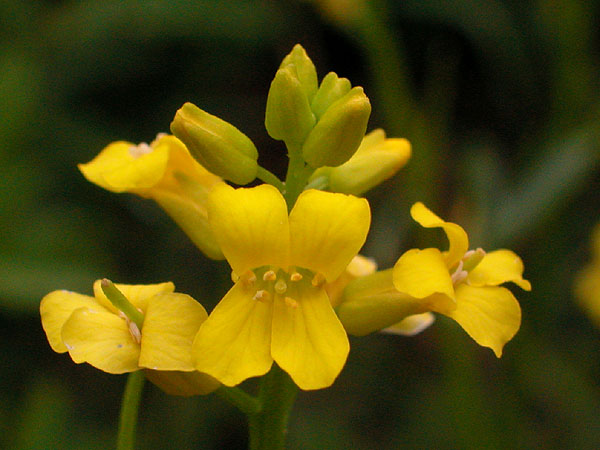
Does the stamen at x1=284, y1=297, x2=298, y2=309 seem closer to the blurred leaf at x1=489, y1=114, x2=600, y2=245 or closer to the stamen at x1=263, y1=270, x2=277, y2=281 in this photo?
the stamen at x1=263, y1=270, x2=277, y2=281

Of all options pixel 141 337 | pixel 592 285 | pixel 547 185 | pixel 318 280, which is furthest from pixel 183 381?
pixel 592 285

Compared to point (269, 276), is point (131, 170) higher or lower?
higher

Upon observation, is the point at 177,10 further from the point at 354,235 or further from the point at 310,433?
the point at 354,235

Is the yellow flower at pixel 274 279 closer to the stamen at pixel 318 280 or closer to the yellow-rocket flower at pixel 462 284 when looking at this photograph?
the stamen at pixel 318 280

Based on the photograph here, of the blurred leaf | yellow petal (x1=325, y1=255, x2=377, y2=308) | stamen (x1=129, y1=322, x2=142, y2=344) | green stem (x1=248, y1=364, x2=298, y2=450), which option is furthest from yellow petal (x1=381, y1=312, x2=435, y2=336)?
the blurred leaf

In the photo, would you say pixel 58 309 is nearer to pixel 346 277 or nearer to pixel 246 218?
pixel 246 218

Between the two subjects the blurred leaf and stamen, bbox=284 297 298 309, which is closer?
stamen, bbox=284 297 298 309

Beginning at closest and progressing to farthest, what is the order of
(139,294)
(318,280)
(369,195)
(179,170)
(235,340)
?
(235,340) < (318,280) < (139,294) < (179,170) < (369,195)

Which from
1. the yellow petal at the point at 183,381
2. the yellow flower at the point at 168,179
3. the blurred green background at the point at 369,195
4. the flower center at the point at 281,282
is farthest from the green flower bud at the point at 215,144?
the blurred green background at the point at 369,195
